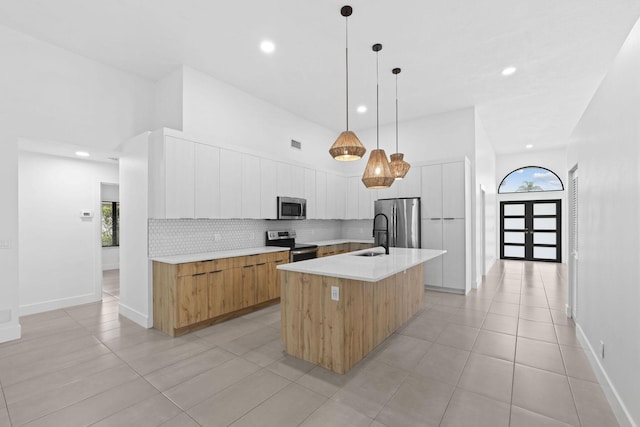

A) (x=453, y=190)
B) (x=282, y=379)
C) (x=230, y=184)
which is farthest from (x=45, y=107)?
(x=453, y=190)

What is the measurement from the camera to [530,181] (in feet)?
31.4

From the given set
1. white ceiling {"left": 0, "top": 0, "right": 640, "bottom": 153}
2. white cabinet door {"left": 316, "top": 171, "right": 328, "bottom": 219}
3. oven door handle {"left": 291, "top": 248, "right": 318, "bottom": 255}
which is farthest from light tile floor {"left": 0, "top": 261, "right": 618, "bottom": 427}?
white ceiling {"left": 0, "top": 0, "right": 640, "bottom": 153}

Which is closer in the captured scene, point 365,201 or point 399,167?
point 399,167

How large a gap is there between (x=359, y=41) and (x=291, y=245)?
3396 mm

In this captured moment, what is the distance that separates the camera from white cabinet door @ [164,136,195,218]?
3.71 meters

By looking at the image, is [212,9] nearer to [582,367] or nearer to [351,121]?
[351,121]

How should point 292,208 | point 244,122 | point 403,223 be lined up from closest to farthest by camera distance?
point 244,122 < point 292,208 < point 403,223

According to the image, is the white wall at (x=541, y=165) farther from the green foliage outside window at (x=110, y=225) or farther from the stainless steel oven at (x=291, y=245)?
the green foliage outside window at (x=110, y=225)

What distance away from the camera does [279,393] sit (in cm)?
234

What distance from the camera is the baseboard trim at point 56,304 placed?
4.25m

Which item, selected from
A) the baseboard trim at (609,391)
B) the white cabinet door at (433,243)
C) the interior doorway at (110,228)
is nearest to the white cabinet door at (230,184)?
the white cabinet door at (433,243)

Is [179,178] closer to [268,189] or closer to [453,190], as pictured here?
[268,189]

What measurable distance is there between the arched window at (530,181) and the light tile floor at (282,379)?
22.6 ft

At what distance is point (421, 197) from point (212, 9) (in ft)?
A: 15.0
